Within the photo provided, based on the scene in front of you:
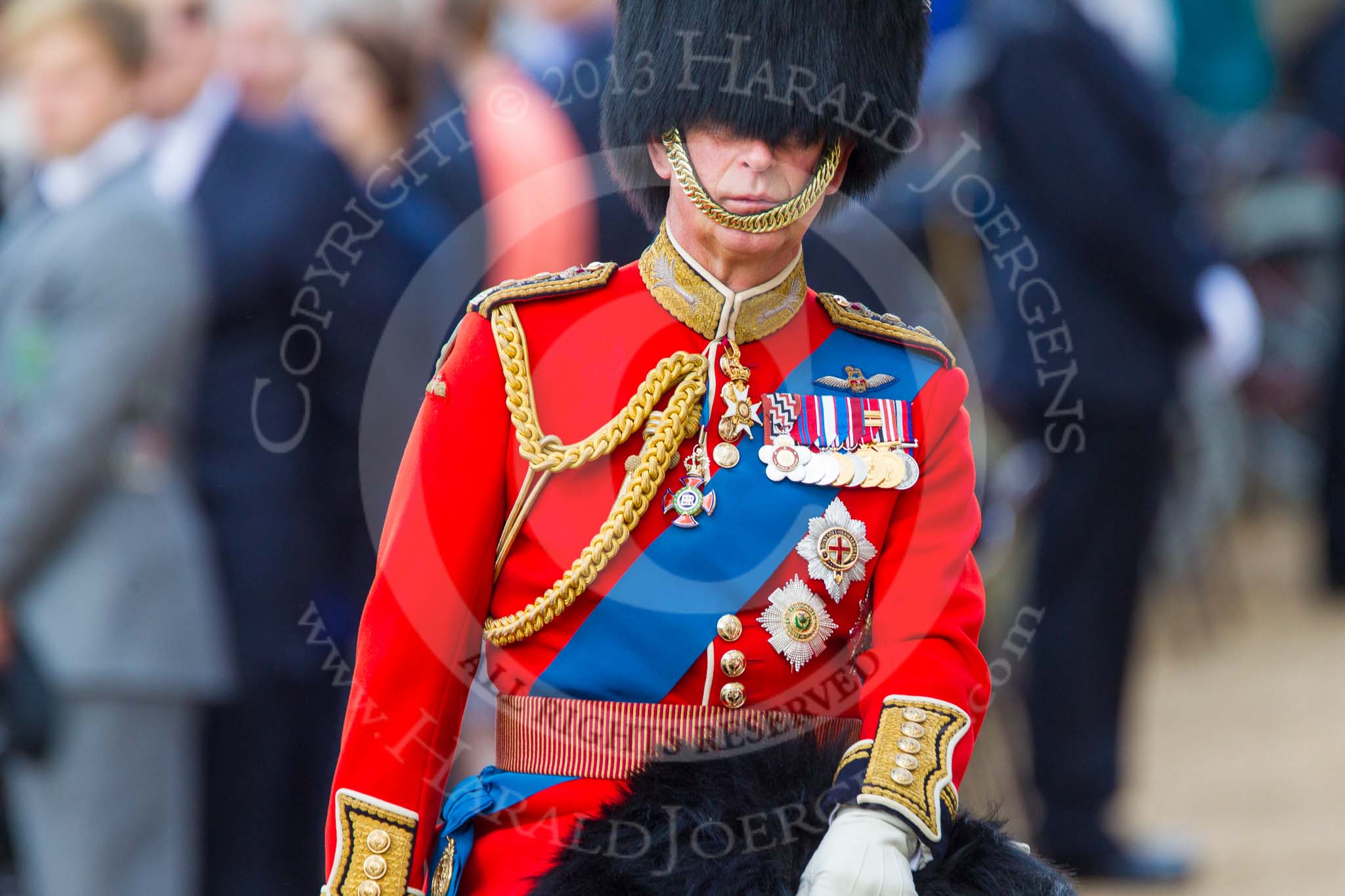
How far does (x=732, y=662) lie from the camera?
7.41 ft

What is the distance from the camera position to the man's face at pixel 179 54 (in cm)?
498

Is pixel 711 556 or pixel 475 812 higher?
pixel 711 556

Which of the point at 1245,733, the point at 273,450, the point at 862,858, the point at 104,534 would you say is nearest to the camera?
the point at 862,858

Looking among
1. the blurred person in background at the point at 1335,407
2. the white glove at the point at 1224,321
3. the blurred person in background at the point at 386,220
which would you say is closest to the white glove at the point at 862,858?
the blurred person in background at the point at 386,220

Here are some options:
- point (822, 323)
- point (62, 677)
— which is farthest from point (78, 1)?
point (822, 323)

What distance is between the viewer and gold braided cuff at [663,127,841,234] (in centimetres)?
221

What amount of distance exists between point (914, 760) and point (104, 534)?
241 centimetres

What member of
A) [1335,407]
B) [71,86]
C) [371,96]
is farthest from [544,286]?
[1335,407]

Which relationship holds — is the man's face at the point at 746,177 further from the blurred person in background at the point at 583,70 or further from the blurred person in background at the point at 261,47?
the blurred person in background at the point at 261,47

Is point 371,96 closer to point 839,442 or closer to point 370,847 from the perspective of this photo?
point 839,442

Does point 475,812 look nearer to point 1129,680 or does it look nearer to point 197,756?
point 197,756

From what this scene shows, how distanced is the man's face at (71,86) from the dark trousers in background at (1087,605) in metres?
2.76

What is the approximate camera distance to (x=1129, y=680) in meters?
5.53

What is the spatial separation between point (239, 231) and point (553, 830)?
2426 millimetres
